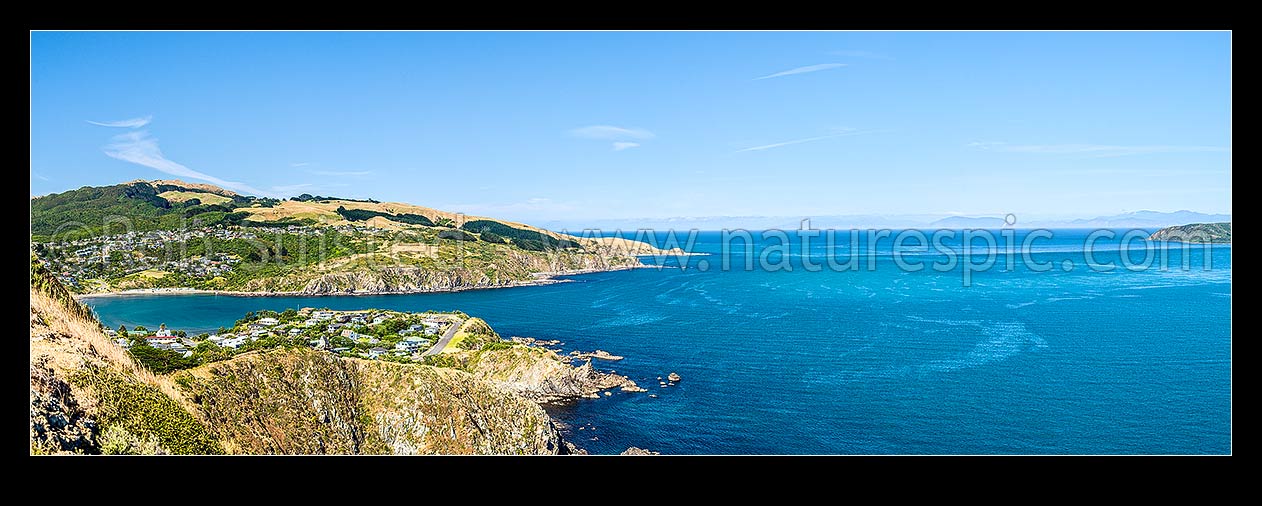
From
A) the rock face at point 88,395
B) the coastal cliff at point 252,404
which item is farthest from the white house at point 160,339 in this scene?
the rock face at point 88,395

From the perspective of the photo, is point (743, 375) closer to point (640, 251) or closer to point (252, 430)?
point (252, 430)

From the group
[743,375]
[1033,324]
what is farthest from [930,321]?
[743,375]

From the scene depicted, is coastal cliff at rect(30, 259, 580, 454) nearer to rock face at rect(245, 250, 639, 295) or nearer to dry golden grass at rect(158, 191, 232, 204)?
rock face at rect(245, 250, 639, 295)

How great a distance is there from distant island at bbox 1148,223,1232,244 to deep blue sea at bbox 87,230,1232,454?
75.6m

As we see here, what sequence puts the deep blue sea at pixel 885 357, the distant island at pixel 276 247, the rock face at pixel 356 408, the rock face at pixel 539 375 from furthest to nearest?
the distant island at pixel 276 247, the rock face at pixel 539 375, the deep blue sea at pixel 885 357, the rock face at pixel 356 408

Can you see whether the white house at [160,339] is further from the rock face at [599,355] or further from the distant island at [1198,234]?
the distant island at [1198,234]

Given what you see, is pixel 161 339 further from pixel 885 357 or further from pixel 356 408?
pixel 885 357

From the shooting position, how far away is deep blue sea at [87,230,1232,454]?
953 inches

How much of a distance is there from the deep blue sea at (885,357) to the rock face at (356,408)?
4742mm

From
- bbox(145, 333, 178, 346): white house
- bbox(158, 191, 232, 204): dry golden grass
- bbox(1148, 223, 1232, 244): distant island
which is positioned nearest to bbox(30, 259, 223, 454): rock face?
bbox(145, 333, 178, 346): white house

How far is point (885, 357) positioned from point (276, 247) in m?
66.6

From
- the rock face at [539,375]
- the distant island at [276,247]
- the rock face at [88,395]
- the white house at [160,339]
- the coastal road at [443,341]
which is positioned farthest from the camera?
the distant island at [276,247]

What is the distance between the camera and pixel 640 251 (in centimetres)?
11931

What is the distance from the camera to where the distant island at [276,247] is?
225ft
